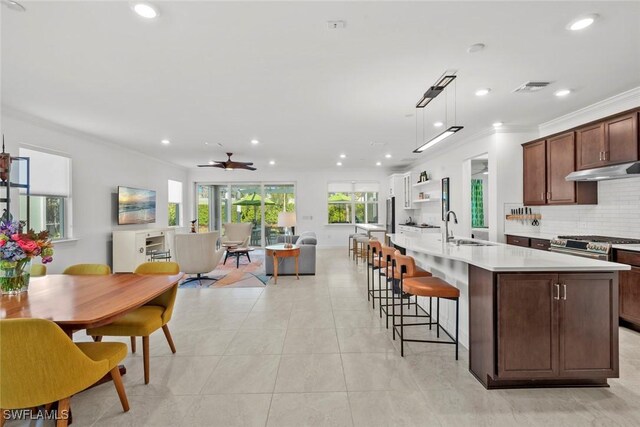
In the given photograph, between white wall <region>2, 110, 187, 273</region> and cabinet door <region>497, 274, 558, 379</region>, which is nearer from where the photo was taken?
cabinet door <region>497, 274, 558, 379</region>

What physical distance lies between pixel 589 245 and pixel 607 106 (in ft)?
6.35

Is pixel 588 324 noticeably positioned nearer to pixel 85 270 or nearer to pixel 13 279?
pixel 13 279

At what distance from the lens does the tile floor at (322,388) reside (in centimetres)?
192

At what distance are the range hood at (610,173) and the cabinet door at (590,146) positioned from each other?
20cm

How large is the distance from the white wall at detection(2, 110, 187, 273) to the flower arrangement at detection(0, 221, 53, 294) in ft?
10.1

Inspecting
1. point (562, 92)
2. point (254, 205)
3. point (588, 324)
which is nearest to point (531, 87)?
point (562, 92)

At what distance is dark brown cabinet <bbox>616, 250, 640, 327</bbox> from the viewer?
10.3 ft

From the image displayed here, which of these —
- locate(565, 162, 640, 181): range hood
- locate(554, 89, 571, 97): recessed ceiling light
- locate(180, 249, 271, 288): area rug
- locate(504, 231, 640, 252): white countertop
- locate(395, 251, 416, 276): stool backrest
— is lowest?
locate(180, 249, 271, 288): area rug

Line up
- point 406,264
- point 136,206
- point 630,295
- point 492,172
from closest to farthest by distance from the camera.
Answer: point 406,264, point 630,295, point 492,172, point 136,206

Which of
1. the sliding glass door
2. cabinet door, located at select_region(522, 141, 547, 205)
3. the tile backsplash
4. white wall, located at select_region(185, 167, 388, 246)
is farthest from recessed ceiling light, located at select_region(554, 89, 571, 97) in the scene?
the sliding glass door

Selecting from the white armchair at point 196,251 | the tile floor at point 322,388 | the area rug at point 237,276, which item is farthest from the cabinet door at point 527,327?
the white armchair at point 196,251

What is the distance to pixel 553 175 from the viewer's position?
4.54m

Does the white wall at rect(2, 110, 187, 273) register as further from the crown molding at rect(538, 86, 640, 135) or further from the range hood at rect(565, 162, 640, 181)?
the crown molding at rect(538, 86, 640, 135)

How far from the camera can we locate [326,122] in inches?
191
